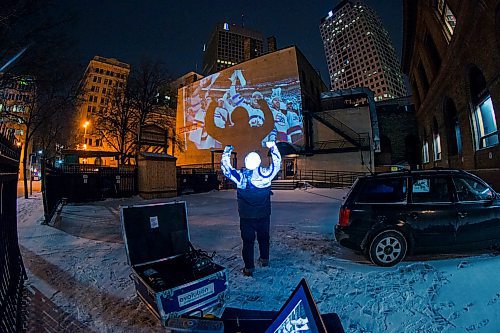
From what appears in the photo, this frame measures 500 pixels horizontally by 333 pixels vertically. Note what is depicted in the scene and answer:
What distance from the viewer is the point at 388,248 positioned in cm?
438

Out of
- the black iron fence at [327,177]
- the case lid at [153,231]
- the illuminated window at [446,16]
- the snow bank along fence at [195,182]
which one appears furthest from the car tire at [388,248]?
the black iron fence at [327,177]

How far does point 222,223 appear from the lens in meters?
8.42

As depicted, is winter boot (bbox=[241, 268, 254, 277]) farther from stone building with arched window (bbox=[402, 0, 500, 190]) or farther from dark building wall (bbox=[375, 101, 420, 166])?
dark building wall (bbox=[375, 101, 420, 166])

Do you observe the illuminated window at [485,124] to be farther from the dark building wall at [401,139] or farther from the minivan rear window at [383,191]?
the dark building wall at [401,139]

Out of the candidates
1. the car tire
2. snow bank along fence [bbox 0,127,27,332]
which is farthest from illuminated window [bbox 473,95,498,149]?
snow bank along fence [bbox 0,127,27,332]

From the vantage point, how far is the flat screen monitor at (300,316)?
Result: 1.20 m

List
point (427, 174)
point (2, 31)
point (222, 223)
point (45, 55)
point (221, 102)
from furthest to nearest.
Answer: point (221, 102) < point (45, 55) < point (2, 31) < point (222, 223) < point (427, 174)

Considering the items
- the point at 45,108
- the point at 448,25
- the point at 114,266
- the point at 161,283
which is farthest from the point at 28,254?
the point at 448,25

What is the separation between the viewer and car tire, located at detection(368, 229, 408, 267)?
434 centimetres

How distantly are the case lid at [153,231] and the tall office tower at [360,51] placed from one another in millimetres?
111100

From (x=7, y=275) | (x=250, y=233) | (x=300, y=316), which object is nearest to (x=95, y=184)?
(x=7, y=275)

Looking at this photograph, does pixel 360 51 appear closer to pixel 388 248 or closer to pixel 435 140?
pixel 435 140

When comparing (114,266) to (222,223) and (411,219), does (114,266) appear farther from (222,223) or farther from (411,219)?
(411,219)

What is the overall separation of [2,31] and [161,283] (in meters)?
12.2
